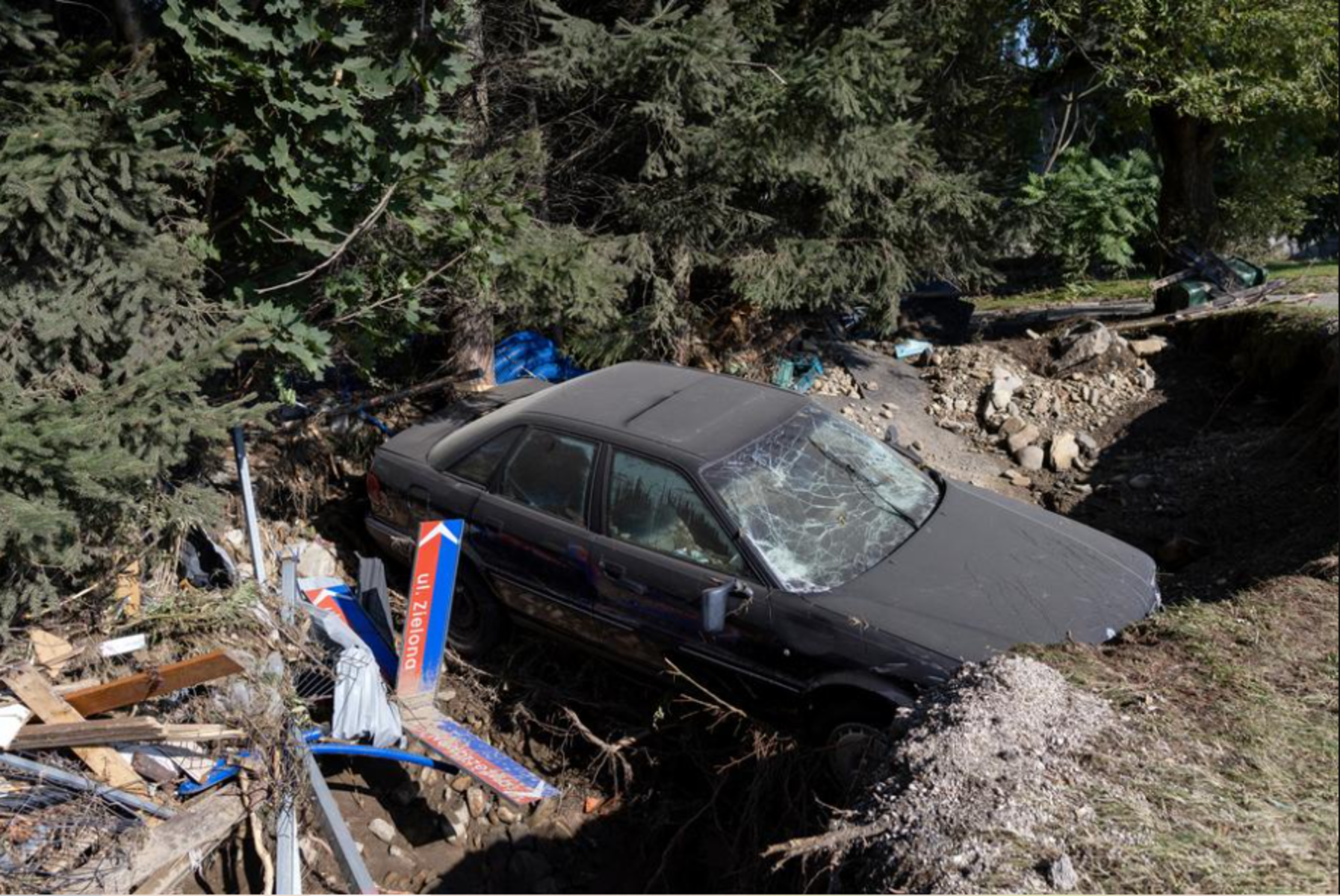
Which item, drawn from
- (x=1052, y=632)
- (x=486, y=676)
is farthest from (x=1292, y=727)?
(x=486, y=676)

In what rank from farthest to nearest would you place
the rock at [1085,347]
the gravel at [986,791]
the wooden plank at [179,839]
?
the rock at [1085,347], the wooden plank at [179,839], the gravel at [986,791]

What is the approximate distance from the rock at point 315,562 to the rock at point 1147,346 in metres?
7.61

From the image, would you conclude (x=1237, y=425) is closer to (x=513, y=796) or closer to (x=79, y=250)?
(x=513, y=796)

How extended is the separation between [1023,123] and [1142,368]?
584 centimetres

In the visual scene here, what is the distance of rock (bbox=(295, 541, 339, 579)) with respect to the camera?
6863 millimetres

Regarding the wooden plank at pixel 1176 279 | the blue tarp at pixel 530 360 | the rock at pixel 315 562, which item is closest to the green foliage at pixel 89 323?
the rock at pixel 315 562

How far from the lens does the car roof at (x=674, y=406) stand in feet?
17.7

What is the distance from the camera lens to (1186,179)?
44.5ft

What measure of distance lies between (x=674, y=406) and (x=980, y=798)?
2961 millimetres

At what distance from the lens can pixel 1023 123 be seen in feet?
46.8

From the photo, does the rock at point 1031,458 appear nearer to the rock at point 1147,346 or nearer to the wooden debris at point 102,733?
the rock at point 1147,346

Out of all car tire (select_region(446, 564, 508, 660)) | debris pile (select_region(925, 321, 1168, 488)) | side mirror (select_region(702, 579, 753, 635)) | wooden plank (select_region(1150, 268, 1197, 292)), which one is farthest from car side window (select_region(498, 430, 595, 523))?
wooden plank (select_region(1150, 268, 1197, 292))

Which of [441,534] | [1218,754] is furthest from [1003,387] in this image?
[1218,754]

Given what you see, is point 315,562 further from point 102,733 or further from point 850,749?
point 850,749
